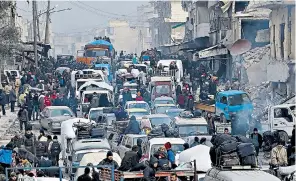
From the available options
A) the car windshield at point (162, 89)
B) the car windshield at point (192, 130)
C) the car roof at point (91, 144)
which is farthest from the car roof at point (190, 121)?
the car windshield at point (162, 89)

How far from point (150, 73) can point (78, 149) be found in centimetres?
2844

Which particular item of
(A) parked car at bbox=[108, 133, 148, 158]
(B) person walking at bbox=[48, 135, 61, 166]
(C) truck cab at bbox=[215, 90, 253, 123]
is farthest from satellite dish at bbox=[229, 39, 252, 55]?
(B) person walking at bbox=[48, 135, 61, 166]

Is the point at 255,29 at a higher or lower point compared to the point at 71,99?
higher

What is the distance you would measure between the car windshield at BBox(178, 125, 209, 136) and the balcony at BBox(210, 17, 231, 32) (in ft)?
91.3

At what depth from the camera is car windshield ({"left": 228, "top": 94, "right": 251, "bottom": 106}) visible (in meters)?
35.1

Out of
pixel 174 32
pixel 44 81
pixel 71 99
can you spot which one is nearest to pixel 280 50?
pixel 71 99

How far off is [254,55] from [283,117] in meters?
17.8

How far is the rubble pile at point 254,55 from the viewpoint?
4597 centimetres

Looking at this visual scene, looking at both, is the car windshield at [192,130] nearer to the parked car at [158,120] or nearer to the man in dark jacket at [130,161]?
the parked car at [158,120]

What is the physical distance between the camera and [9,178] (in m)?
18.6

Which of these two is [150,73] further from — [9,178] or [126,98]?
[9,178]

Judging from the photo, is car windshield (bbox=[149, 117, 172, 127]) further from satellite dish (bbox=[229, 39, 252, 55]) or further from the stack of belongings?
satellite dish (bbox=[229, 39, 252, 55])

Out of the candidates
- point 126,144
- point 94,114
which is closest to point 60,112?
point 94,114

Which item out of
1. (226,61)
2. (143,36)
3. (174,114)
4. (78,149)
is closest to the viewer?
(78,149)
